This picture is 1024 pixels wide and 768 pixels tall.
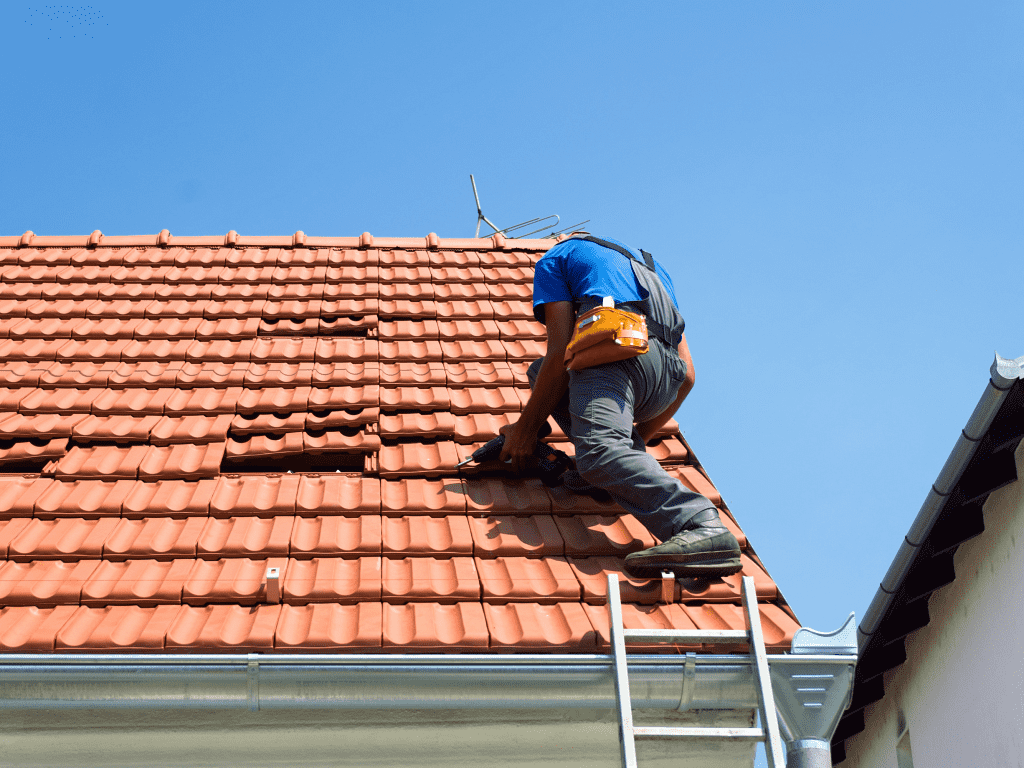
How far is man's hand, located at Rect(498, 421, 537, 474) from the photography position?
436 cm

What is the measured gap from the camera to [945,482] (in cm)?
542

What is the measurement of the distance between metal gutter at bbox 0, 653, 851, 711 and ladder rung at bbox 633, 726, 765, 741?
21 cm

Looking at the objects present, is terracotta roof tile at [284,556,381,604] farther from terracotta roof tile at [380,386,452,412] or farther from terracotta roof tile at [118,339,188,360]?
terracotta roof tile at [118,339,188,360]

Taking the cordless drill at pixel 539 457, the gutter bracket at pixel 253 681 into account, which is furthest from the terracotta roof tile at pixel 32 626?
the cordless drill at pixel 539 457

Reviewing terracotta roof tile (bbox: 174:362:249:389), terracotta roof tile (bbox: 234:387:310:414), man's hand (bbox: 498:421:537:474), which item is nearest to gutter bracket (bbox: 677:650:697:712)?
man's hand (bbox: 498:421:537:474)

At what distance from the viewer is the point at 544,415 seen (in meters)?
4.33

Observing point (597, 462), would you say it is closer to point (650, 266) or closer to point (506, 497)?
point (506, 497)

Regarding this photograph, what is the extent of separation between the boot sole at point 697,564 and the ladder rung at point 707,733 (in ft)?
2.18

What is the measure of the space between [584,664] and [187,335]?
3342 mm

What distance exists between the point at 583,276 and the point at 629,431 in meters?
0.68

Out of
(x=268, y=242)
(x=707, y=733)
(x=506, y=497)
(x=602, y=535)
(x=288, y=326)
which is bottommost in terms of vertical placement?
(x=707, y=733)

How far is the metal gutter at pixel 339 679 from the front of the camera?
3127mm

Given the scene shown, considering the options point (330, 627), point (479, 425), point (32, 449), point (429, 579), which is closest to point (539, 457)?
point (479, 425)

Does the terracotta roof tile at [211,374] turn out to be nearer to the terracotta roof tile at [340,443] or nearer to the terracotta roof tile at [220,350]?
the terracotta roof tile at [220,350]
